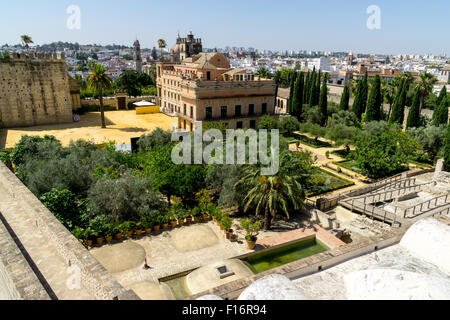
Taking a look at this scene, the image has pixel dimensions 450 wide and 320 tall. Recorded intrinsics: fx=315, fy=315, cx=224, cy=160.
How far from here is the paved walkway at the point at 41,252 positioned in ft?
33.8

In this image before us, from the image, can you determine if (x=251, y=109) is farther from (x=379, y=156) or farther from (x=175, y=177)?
(x=175, y=177)

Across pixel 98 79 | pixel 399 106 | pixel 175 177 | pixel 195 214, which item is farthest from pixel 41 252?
pixel 399 106

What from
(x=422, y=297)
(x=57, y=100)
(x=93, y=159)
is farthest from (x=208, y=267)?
(x=57, y=100)

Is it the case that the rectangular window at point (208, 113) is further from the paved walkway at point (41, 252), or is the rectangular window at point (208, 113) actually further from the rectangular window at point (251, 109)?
the paved walkway at point (41, 252)

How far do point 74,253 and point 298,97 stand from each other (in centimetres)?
3987

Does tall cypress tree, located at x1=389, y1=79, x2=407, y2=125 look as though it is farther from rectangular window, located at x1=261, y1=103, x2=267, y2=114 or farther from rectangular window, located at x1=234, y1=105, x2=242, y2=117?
rectangular window, located at x1=234, y1=105, x2=242, y2=117

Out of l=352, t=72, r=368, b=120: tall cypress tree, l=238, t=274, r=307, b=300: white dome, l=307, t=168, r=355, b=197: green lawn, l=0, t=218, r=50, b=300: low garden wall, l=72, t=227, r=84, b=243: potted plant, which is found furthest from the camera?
l=352, t=72, r=368, b=120: tall cypress tree

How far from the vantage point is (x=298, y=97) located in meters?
45.3

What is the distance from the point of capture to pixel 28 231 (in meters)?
13.7

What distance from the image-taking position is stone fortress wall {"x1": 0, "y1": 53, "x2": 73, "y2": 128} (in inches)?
1496

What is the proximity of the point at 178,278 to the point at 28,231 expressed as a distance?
6865mm

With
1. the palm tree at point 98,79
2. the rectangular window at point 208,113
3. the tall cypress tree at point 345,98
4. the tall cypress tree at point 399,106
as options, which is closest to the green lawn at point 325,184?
the rectangular window at point 208,113

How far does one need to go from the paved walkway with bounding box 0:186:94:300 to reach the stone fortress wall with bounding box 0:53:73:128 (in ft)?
91.3

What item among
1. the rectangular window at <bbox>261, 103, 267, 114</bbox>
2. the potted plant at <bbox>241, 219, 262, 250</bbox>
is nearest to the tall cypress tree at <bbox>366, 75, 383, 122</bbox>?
the rectangular window at <bbox>261, 103, 267, 114</bbox>
